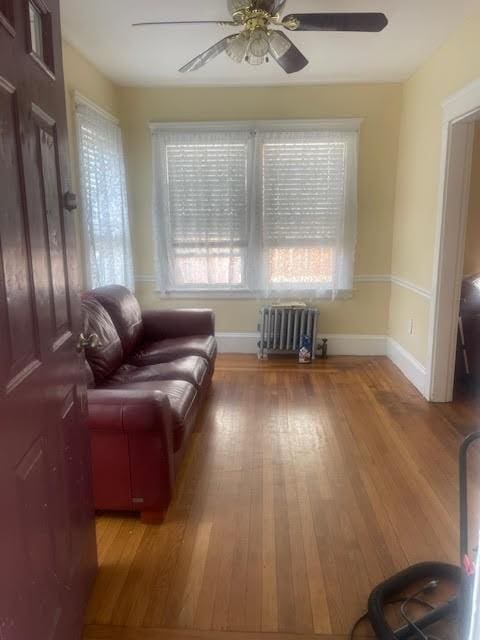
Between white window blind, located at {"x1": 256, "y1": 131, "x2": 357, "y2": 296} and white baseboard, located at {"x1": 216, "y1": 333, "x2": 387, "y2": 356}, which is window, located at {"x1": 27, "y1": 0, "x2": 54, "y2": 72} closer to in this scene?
white window blind, located at {"x1": 256, "y1": 131, "x2": 357, "y2": 296}

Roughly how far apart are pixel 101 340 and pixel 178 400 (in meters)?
0.76

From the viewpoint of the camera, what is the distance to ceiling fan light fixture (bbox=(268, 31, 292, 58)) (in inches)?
95.7

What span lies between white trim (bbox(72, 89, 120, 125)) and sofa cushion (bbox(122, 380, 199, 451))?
87.6 inches

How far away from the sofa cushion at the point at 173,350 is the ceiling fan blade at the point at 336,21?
6.92ft

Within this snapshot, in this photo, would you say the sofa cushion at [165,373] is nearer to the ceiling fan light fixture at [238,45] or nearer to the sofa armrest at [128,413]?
the sofa armrest at [128,413]

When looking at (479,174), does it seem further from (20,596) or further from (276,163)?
(20,596)

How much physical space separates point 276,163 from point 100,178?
1.73m

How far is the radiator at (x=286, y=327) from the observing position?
4469 millimetres

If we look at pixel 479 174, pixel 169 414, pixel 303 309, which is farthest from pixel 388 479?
pixel 479 174

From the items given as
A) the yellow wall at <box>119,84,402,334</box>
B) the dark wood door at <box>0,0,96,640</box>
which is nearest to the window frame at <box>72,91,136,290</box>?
the yellow wall at <box>119,84,402,334</box>

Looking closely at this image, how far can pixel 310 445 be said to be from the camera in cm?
278

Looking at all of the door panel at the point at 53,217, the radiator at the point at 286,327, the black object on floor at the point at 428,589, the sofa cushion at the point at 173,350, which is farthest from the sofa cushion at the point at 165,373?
the radiator at the point at 286,327

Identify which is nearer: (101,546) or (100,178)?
(101,546)

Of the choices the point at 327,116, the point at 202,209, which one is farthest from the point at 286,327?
the point at 327,116
